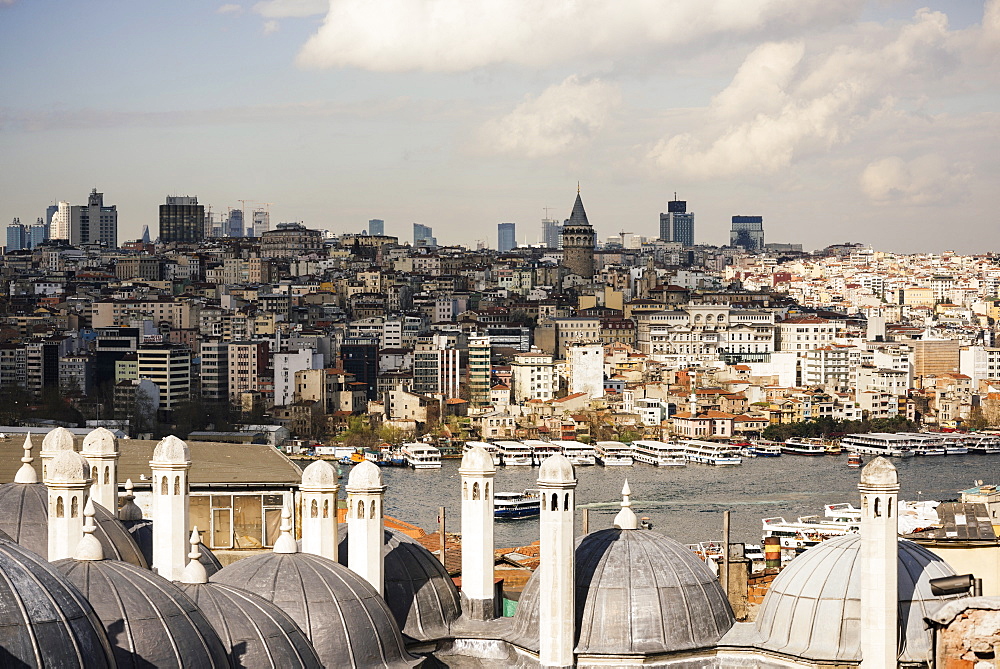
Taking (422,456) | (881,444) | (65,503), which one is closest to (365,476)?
(65,503)

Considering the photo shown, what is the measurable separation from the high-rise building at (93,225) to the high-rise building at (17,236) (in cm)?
965

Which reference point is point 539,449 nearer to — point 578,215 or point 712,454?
point 712,454

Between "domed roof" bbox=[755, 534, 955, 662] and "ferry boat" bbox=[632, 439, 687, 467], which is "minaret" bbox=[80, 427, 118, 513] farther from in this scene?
"ferry boat" bbox=[632, 439, 687, 467]

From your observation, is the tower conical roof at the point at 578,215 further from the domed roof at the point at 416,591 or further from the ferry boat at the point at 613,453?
the domed roof at the point at 416,591

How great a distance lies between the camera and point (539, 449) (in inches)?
1171

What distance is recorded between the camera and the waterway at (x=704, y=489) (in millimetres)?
20047

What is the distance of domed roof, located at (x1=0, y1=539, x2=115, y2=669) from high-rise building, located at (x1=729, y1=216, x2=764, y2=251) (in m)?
87.7

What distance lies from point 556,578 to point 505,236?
320 ft

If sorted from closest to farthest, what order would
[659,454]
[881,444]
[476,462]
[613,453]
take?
[476,462] < [659,454] < [613,453] < [881,444]

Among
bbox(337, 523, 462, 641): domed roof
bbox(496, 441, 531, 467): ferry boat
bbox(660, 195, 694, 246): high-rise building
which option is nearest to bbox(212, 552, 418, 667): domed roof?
bbox(337, 523, 462, 641): domed roof

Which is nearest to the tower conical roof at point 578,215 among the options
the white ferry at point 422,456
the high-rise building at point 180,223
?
the high-rise building at point 180,223

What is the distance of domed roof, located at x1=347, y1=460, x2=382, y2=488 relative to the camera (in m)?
5.80

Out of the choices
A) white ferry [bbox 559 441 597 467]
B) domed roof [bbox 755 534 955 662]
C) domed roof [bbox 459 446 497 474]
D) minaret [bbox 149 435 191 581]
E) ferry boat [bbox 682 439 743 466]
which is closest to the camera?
domed roof [bbox 755 534 955 662]

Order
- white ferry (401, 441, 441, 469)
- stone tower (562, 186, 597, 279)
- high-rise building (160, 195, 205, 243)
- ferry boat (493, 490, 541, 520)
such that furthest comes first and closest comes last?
high-rise building (160, 195, 205, 243)
stone tower (562, 186, 597, 279)
white ferry (401, 441, 441, 469)
ferry boat (493, 490, 541, 520)
